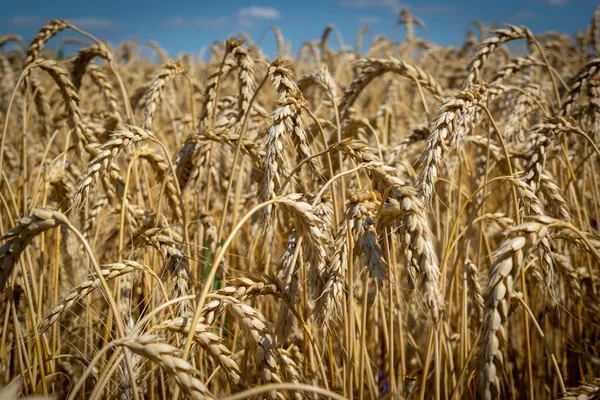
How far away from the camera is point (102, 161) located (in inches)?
53.2

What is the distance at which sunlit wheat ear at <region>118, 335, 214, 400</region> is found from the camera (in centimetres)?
83

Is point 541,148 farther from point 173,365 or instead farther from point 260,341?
point 173,365

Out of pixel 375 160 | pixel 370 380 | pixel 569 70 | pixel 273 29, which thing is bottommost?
pixel 370 380

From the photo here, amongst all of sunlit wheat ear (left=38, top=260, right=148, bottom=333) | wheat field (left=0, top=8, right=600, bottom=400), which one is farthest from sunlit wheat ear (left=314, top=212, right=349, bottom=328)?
sunlit wheat ear (left=38, top=260, right=148, bottom=333)

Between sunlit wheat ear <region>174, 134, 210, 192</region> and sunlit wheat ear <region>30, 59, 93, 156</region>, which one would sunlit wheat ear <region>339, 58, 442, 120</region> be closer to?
sunlit wheat ear <region>174, 134, 210, 192</region>

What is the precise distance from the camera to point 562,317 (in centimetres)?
215

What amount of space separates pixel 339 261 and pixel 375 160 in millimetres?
328

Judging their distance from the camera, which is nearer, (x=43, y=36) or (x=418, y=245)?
(x=418, y=245)

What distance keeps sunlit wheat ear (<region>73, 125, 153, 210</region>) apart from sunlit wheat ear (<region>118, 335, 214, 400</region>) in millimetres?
557

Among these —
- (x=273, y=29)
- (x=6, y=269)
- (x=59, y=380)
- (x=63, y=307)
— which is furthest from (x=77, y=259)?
(x=273, y=29)

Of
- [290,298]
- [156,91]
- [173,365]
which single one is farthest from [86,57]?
[173,365]

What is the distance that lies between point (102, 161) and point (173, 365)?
0.78 m

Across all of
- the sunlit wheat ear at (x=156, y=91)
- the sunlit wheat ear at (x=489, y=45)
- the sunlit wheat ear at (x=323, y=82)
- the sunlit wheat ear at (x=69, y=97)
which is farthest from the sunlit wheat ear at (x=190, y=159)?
the sunlit wheat ear at (x=489, y=45)

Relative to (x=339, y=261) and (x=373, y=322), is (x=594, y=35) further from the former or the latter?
(x=339, y=261)
